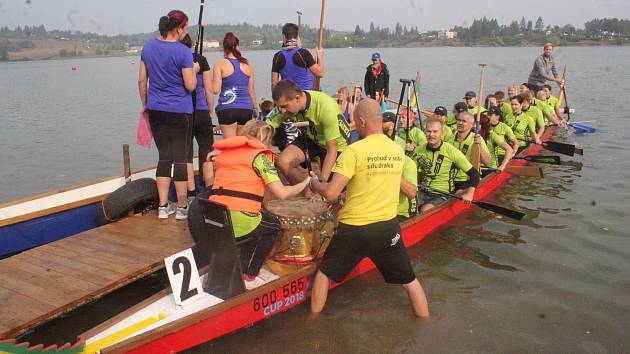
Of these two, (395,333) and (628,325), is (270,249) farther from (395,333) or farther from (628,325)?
(628,325)

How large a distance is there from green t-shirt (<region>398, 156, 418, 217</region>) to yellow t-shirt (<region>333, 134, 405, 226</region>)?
1051mm

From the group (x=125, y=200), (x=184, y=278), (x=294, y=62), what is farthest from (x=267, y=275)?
(x=294, y=62)

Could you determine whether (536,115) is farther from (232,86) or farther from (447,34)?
(447,34)

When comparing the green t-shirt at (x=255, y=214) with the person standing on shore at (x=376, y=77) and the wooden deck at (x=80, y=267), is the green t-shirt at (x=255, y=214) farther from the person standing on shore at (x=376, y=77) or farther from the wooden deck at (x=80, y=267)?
the person standing on shore at (x=376, y=77)

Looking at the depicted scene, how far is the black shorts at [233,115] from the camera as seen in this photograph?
741cm

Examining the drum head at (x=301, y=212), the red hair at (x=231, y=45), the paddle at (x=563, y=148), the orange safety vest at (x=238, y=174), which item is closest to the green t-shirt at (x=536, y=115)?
the paddle at (x=563, y=148)

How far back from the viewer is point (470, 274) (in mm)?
6879

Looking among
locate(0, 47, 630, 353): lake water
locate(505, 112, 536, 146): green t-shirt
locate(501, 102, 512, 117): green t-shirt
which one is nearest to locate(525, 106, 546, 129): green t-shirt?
locate(505, 112, 536, 146): green t-shirt

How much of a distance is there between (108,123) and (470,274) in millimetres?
21017

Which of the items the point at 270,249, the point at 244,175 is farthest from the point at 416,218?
the point at 244,175

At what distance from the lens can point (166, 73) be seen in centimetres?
591

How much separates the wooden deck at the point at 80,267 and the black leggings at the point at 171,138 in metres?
0.76

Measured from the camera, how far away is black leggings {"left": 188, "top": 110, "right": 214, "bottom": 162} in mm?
7008

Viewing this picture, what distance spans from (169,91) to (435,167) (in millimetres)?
3930
